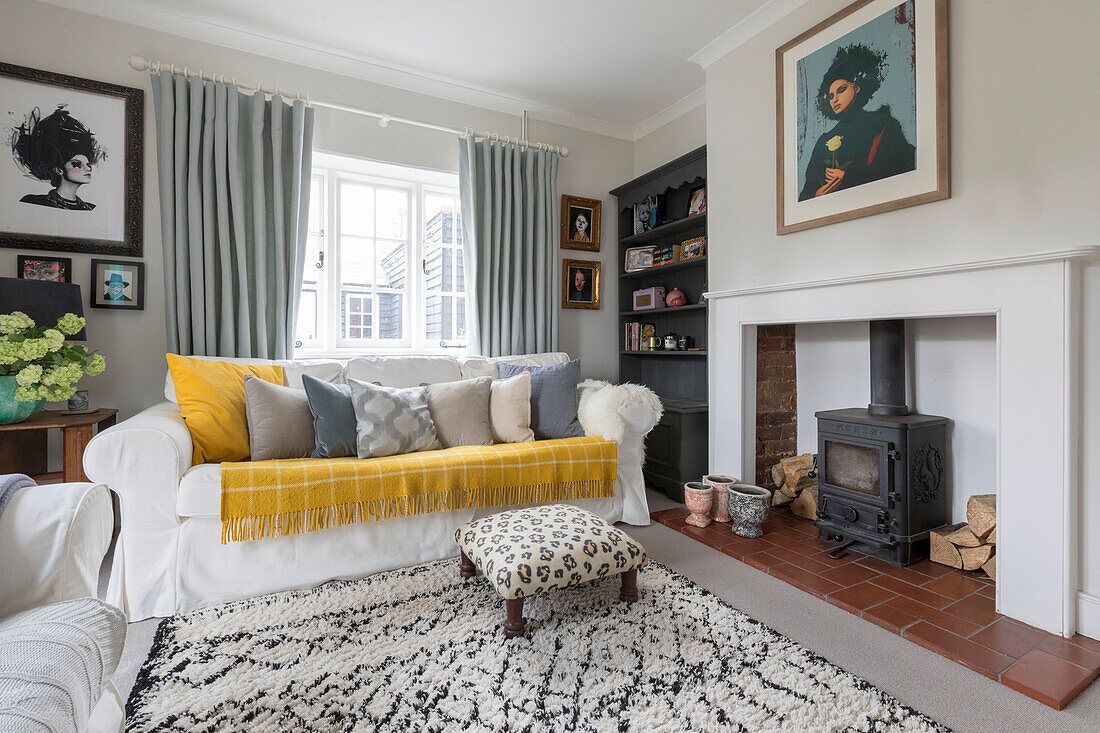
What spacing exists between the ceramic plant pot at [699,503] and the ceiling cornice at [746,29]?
2.43 meters

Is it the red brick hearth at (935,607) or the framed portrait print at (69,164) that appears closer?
the red brick hearth at (935,607)

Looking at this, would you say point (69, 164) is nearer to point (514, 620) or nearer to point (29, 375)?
point (29, 375)

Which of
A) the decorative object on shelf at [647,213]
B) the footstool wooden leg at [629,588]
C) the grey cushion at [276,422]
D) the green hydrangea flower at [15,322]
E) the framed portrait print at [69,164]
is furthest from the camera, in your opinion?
the decorative object on shelf at [647,213]

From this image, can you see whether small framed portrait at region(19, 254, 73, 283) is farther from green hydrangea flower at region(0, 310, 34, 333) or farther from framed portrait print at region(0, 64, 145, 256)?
green hydrangea flower at region(0, 310, 34, 333)

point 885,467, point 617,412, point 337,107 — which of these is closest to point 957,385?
point 885,467

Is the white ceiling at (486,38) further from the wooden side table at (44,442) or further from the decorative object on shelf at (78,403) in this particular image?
the wooden side table at (44,442)

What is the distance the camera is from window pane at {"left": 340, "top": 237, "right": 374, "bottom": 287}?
133 inches

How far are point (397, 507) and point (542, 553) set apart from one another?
30.5 inches

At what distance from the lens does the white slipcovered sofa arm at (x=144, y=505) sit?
1794 mm

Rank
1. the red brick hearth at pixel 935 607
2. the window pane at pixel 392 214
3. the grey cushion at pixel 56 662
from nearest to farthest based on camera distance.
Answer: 1. the grey cushion at pixel 56 662
2. the red brick hearth at pixel 935 607
3. the window pane at pixel 392 214

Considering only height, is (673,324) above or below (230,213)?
below

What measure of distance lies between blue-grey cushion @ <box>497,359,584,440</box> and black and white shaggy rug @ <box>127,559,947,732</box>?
943 millimetres

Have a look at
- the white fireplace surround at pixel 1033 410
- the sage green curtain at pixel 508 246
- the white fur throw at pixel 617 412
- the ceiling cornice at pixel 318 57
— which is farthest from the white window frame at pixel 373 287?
the white fireplace surround at pixel 1033 410

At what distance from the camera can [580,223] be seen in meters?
4.00
